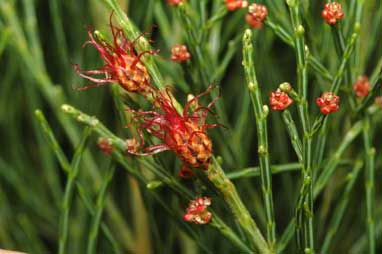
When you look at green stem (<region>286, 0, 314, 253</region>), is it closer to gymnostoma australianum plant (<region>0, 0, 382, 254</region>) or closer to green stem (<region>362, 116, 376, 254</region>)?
gymnostoma australianum plant (<region>0, 0, 382, 254</region>)

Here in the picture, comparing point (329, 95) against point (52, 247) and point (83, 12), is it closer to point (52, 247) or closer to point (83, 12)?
point (83, 12)

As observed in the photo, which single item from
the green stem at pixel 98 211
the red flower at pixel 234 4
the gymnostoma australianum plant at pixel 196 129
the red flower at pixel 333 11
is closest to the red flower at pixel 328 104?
the gymnostoma australianum plant at pixel 196 129

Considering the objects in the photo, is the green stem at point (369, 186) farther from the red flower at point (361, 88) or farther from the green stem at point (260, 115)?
the green stem at point (260, 115)

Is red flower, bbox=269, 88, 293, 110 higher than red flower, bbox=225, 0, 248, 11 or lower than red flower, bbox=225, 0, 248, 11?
lower

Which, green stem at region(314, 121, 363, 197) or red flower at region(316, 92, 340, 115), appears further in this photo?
green stem at region(314, 121, 363, 197)

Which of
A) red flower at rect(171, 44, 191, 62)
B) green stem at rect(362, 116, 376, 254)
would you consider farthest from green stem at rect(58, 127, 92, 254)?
green stem at rect(362, 116, 376, 254)

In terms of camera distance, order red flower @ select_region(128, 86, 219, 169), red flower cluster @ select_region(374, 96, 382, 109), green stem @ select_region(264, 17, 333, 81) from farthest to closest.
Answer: red flower cluster @ select_region(374, 96, 382, 109) < green stem @ select_region(264, 17, 333, 81) < red flower @ select_region(128, 86, 219, 169)

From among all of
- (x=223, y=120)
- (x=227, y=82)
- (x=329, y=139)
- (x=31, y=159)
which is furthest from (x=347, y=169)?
(x=31, y=159)

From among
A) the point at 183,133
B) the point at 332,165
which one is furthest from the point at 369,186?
the point at 183,133

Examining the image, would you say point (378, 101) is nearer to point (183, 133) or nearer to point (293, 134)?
point (293, 134)
